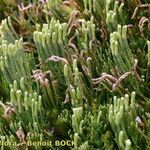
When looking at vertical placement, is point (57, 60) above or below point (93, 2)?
below

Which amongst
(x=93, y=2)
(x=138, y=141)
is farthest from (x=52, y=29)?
(x=138, y=141)

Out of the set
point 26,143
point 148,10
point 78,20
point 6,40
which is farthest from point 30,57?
point 148,10

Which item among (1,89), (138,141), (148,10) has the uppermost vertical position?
(148,10)

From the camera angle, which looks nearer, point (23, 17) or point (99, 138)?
point (99, 138)

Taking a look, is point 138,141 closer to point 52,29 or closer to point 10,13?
point 52,29

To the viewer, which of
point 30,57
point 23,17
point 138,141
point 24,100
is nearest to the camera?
point 138,141

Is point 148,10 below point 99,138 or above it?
above

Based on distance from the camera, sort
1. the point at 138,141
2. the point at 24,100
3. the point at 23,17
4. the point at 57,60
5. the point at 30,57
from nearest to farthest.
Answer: the point at 138,141 → the point at 24,100 → the point at 57,60 → the point at 30,57 → the point at 23,17

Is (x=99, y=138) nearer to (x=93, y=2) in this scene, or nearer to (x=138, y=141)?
(x=138, y=141)

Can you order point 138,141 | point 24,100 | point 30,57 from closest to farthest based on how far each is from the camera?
point 138,141
point 24,100
point 30,57
